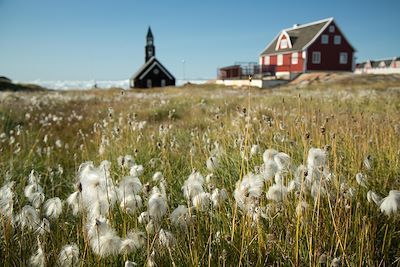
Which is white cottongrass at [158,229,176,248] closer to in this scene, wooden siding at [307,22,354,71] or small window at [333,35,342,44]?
wooden siding at [307,22,354,71]

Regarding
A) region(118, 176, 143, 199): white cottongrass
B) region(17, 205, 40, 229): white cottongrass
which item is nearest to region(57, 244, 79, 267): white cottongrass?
region(17, 205, 40, 229): white cottongrass

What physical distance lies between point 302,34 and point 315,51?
489 cm

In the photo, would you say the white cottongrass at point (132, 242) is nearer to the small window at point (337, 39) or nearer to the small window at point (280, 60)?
the small window at point (280, 60)

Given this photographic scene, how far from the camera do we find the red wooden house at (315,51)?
145 ft

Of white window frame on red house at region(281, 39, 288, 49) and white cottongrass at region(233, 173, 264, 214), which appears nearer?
white cottongrass at region(233, 173, 264, 214)

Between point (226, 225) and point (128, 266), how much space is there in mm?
1179

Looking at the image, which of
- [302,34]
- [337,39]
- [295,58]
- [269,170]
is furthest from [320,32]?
[269,170]

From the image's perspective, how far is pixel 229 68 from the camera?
47719mm

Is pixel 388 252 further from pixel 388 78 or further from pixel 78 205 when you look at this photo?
pixel 388 78

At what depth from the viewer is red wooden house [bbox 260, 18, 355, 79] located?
145ft

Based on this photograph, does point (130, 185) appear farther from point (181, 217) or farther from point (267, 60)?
point (267, 60)

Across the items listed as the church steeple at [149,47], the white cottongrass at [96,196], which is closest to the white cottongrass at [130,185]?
the white cottongrass at [96,196]

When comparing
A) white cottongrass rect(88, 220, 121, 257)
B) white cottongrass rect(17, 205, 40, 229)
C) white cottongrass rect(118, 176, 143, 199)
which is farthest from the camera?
white cottongrass rect(118, 176, 143, 199)

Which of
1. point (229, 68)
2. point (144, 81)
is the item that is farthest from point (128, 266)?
point (144, 81)
